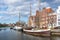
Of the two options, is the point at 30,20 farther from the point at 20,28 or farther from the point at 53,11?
the point at 53,11

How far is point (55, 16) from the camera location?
18.8 meters

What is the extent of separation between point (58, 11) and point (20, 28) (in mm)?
7990

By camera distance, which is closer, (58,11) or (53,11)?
(58,11)

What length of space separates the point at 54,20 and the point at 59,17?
0.81 metres

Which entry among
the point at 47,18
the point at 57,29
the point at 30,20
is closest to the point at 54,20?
the point at 47,18

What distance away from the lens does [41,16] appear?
19672 millimetres

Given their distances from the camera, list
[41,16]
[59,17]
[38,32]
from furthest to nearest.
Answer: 1. [41,16]
2. [59,17]
3. [38,32]

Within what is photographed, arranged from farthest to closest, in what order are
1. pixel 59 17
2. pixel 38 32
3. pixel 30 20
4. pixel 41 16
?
pixel 30 20 → pixel 41 16 → pixel 59 17 → pixel 38 32

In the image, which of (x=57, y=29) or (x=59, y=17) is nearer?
(x=57, y=29)

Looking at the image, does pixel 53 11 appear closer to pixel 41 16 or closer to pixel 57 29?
pixel 41 16

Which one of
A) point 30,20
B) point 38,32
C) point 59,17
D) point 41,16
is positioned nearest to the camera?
point 38,32

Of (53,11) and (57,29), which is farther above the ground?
(53,11)

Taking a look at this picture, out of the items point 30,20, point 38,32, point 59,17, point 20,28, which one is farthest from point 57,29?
point 20,28

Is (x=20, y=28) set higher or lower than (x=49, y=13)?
lower
